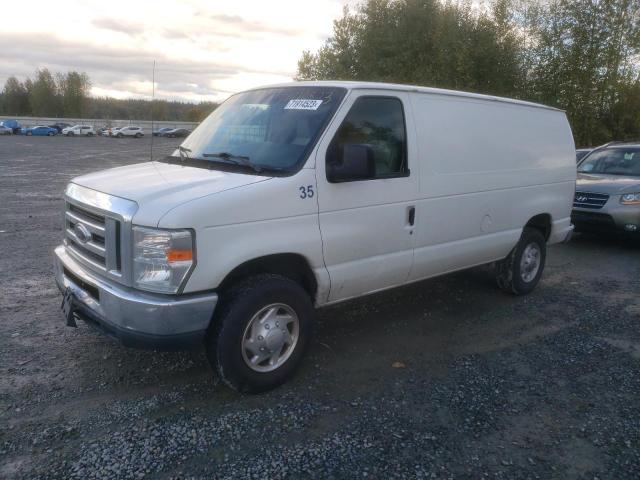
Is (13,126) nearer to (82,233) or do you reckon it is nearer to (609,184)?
(609,184)

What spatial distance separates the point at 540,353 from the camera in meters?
4.80

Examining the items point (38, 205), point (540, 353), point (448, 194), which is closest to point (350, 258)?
point (448, 194)

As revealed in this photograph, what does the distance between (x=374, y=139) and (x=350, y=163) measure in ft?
1.91

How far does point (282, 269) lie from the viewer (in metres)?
4.02

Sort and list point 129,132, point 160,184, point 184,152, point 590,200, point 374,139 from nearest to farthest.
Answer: point 160,184 < point 374,139 < point 184,152 < point 590,200 < point 129,132

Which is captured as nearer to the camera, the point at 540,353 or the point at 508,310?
the point at 540,353

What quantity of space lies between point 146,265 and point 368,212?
1.79 metres

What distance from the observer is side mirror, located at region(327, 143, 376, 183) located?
12.8ft

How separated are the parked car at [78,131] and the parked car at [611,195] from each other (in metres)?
67.2

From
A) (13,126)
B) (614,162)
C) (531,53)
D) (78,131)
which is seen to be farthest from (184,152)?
(13,126)

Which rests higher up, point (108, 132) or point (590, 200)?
point (108, 132)

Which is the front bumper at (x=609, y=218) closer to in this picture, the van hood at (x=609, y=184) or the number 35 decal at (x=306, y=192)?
the van hood at (x=609, y=184)

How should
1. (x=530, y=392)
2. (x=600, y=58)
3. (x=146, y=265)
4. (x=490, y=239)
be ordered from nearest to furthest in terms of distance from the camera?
1. (x=146, y=265)
2. (x=530, y=392)
3. (x=490, y=239)
4. (x=600, y=58)

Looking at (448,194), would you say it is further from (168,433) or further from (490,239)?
(168,433)
